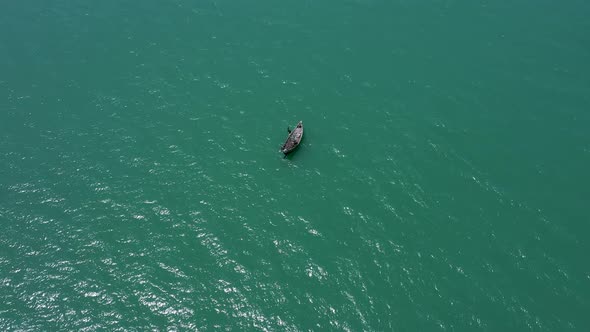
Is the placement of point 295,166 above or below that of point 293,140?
below

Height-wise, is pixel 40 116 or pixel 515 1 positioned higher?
pixel 515 1

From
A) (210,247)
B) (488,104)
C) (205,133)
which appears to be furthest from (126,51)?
(488,104)

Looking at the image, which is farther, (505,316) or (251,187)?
(251,187)

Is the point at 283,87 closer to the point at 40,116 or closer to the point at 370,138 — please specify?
the point at 370,138

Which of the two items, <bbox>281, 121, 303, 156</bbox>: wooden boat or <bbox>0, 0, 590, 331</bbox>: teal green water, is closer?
<bbox>0, 0, 590, 331</bbox>: teal green water
